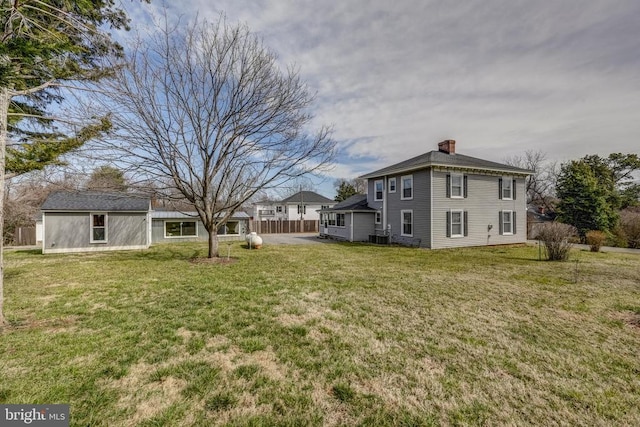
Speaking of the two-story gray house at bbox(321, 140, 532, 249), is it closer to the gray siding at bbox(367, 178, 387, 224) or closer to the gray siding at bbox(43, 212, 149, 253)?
the gray siding at bbox(367, 178, 387, 224)

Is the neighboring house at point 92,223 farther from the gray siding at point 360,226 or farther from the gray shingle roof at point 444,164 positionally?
the gray shingle roof at point 444,164

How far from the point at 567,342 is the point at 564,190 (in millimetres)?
24223

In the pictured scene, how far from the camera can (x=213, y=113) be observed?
943cm

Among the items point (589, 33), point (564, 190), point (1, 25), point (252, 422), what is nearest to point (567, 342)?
point (252, 422)

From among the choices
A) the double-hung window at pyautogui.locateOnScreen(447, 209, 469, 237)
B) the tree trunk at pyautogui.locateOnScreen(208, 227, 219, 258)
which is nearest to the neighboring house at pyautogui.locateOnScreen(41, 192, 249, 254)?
the tree trunk at pyautogui.locateOnScreen(208, 227, 219, 258)

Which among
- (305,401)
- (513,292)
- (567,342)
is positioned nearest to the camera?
(305,401)

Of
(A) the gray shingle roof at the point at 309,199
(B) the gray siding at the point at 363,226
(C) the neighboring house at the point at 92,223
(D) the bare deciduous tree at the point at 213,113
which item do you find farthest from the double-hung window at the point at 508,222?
(A) the gray shingle roof at the point at 309,199

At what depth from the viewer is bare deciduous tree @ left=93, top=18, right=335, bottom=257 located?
328 inches

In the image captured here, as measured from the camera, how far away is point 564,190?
2131cm

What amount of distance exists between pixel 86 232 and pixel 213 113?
11.3m

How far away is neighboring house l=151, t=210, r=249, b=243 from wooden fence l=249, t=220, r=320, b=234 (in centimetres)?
810

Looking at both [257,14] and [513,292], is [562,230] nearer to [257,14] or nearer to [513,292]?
[513,292]

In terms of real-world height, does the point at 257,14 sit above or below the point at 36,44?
above

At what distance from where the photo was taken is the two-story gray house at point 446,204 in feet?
48.9
